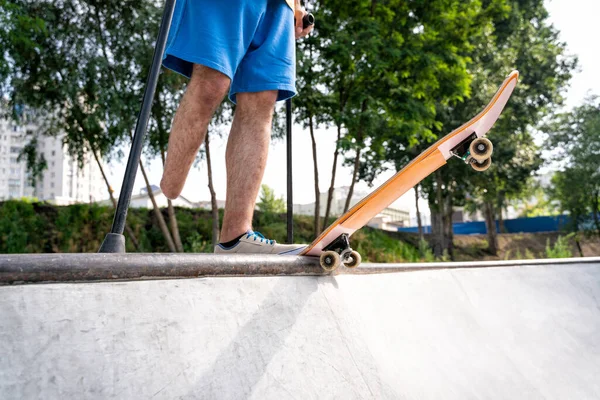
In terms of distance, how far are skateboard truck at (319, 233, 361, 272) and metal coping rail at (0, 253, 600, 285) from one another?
0.04 metres

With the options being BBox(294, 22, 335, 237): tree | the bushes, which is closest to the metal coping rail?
BBox(294, 22, 335, 237): tree

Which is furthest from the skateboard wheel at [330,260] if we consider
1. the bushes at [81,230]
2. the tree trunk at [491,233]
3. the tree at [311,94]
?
the tree trunk at [491,233]

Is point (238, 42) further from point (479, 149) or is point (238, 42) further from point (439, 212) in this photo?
point (439, 212)

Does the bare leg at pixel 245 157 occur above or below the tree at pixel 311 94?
below

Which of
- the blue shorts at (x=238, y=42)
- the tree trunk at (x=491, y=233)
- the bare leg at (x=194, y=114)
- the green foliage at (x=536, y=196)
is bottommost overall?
the tree trunk at (x=491, y=233)

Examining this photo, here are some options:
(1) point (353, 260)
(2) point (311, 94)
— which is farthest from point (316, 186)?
(1) point (353, 260)

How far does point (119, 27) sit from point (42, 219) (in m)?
4.59

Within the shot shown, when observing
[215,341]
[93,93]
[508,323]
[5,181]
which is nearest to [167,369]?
[215,341]

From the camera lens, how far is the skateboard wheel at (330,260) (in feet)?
4.85

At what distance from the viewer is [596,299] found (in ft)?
7.69

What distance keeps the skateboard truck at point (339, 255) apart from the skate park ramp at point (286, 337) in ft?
0.14

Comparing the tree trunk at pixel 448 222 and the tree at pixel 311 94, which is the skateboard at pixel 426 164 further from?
the tree trunk at pixel 448 222

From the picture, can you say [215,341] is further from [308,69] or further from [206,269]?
[308,69]

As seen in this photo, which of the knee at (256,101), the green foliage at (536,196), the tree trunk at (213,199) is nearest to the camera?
the knee at (256,101)
